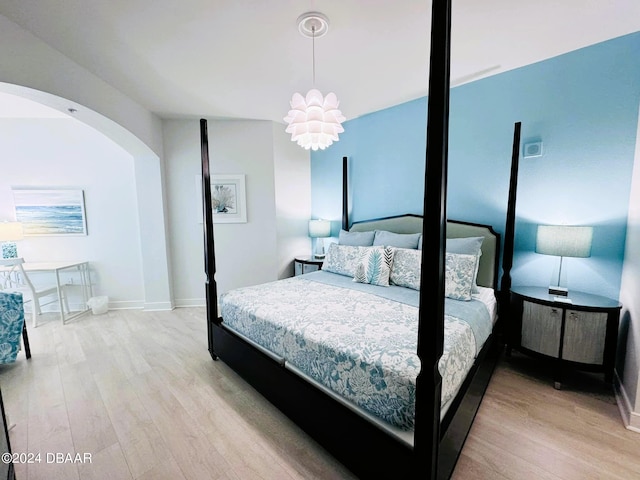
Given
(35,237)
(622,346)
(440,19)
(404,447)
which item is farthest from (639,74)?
(35,237)

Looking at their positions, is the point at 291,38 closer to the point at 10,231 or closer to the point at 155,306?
the point at 155,306

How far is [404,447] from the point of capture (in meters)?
1.17

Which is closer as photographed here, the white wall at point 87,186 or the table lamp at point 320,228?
the white wall at point 87,186

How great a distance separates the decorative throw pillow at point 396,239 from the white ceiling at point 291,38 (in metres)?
1.57

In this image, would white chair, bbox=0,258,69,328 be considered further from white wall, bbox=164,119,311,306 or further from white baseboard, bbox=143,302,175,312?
white wall, bbox=164,119,311,306

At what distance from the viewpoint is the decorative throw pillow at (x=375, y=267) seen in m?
2.67

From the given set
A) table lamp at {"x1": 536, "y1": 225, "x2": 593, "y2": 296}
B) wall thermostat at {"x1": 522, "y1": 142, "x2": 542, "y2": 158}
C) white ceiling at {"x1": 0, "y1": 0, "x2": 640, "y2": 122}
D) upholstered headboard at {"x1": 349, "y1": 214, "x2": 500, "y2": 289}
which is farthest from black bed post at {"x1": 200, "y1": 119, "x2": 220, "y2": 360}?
wall thermostat at {"x1": 522, "y1": 142, "x2": 542, "y2": 158}

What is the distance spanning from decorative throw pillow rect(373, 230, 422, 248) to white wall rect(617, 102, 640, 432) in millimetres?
1535

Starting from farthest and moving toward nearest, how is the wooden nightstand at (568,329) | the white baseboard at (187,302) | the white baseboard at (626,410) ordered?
the white baseboard at (187,302) → the wooden nightstand at (568,329) → the white baseboard at (626,410)

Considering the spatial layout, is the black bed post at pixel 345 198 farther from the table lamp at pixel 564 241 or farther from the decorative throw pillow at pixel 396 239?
the table lamp at pixel 564 241

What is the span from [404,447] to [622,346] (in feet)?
6.93

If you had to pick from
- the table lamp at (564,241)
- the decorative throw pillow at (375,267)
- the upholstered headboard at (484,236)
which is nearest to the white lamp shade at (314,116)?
the decorative throw pillow at (375,267)

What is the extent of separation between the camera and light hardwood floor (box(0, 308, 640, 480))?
4.89 feet

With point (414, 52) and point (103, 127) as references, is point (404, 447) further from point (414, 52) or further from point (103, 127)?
point (103, 127)
